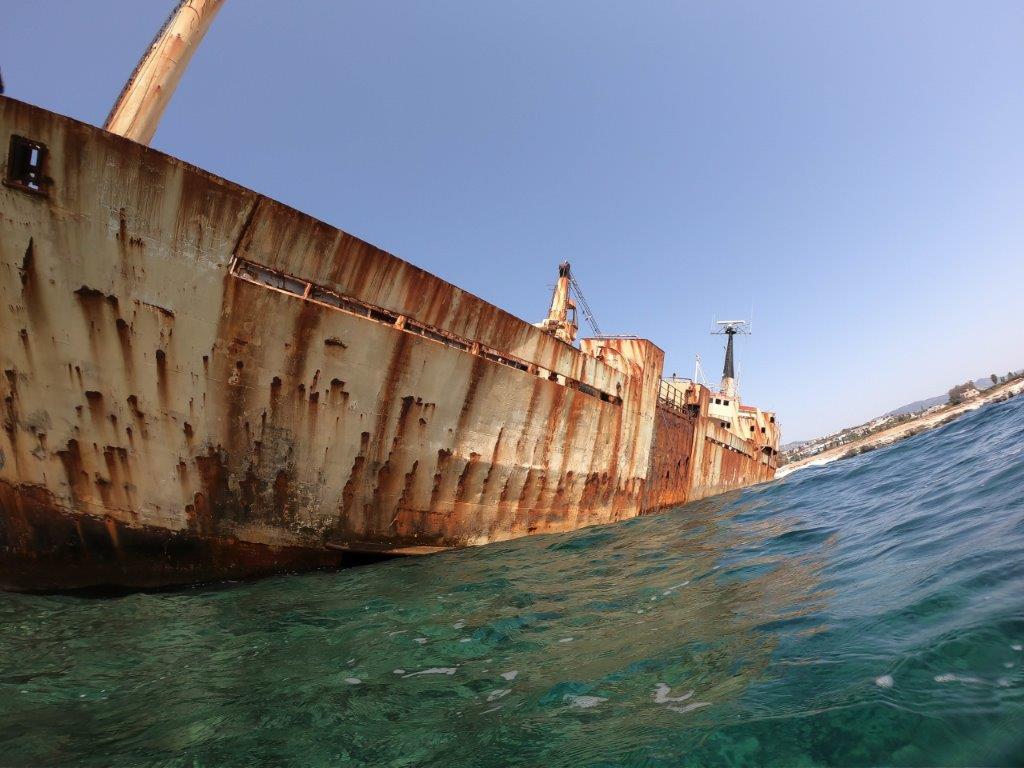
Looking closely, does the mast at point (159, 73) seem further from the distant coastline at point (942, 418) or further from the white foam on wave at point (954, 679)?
the distant coastline at point (942, 418)

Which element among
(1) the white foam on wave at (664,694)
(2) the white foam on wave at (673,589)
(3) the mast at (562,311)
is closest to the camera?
(1) the white foam on wave at (664,694)

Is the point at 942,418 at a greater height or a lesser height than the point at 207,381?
greater

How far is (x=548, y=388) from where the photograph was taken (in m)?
9.87

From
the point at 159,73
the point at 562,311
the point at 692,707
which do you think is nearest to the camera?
the point at 692,707

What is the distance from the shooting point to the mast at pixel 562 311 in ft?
48.3

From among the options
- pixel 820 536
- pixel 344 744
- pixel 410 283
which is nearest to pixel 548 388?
pixel 410 283

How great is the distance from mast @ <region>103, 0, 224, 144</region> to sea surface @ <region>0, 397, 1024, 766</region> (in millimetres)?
8114

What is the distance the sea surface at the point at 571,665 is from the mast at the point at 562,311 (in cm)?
943

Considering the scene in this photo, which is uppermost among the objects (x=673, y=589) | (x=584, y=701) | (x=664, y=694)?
(x=673, y=589)

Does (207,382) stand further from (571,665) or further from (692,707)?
(692,707)

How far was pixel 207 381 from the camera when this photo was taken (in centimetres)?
593

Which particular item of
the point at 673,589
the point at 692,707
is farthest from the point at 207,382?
the point at 692,707

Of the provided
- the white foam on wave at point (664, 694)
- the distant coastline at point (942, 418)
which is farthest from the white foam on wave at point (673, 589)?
the distant coastline at point (942, 418)

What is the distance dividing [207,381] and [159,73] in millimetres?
7093
